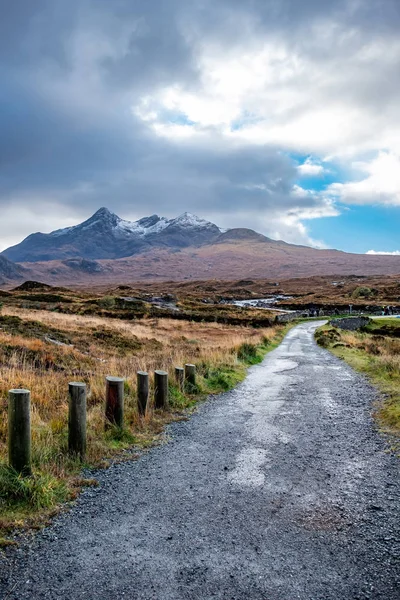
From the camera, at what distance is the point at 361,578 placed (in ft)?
13.3

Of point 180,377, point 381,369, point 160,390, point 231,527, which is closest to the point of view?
point 231,527

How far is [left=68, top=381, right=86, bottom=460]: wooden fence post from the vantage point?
661cm

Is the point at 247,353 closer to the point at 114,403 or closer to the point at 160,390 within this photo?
the point at 160,390

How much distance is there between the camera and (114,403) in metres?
7.88

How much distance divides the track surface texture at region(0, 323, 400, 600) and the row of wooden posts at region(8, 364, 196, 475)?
75 cm

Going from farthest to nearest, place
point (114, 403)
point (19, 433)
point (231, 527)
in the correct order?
point (114, 403) → point (19, 433) → point (231, 527)

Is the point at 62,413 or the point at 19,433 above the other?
the point at 19,433

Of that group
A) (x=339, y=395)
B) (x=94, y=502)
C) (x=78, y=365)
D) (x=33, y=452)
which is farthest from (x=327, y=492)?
(x=78, y=365)

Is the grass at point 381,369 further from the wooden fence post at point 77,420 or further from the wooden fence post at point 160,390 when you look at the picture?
the wooden fence post at point 77,420

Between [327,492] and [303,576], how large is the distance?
2.01m

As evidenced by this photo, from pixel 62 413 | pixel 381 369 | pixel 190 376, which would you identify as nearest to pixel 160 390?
pixel 62 413

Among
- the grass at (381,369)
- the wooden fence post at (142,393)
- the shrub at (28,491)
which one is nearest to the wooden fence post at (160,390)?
the wooden fence post at (142,393)

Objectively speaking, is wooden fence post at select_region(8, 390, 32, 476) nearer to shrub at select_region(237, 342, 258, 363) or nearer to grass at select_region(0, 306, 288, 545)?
grass at select_region(0, 306, 288, 545)

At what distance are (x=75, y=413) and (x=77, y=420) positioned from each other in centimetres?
11
